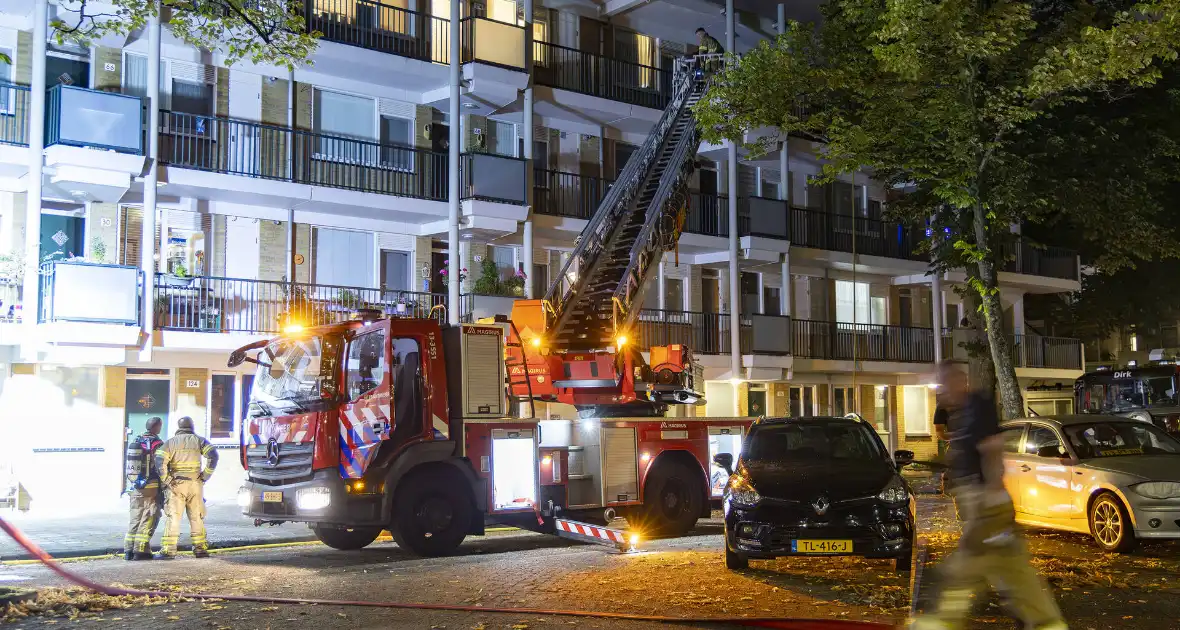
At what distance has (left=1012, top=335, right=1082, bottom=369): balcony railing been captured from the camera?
122ft

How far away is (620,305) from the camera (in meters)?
18.1

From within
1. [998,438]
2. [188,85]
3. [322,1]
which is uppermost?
[322,1]

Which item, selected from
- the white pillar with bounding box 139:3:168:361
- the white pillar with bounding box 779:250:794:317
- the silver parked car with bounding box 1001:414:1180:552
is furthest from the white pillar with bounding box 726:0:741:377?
the silver parked car with bounding box 1001:414:1180:552

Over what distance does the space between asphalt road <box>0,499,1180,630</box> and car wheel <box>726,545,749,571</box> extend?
124mm

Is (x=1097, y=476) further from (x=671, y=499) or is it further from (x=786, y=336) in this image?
(x=786, y=336)

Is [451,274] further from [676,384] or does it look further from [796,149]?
[796,149]

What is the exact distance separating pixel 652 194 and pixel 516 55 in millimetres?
6394

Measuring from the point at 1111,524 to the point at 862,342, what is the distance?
21426mm

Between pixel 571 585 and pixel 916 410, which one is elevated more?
pixel 916 410

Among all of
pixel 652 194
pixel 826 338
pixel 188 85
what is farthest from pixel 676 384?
pixel 826 338

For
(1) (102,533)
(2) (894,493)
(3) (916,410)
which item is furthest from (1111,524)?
(3) (916,410)

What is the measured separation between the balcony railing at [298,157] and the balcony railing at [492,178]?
2.15 ft

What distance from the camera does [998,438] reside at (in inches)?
299

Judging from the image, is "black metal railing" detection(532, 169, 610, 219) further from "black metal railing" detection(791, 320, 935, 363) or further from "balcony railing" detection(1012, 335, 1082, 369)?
"balcony railing" detection(1012, 335, 1082, 369)
